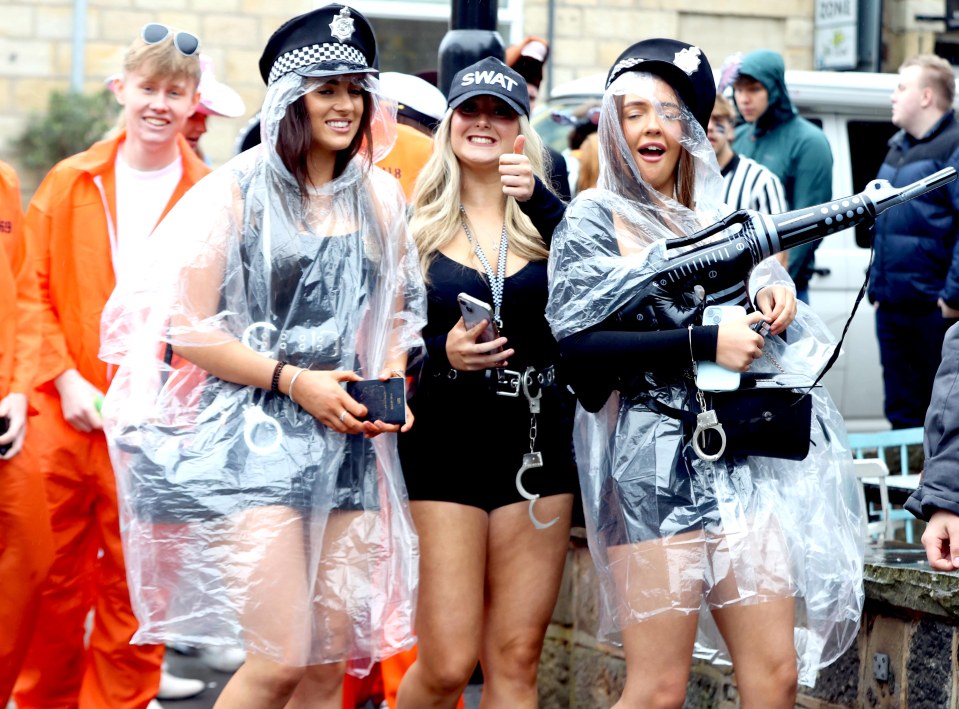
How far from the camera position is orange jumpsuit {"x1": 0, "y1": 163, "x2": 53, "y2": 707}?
3936mm

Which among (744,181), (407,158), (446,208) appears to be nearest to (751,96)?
(744,181)

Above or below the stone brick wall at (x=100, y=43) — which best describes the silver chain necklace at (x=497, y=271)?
below

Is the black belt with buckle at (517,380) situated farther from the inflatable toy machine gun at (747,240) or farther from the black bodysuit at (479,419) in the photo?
the inflatable toy machine gun at (747,240)

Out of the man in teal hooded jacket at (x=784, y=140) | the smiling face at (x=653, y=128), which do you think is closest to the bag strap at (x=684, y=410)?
the smiling face at (x=653, y=128)

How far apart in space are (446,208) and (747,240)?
837mm

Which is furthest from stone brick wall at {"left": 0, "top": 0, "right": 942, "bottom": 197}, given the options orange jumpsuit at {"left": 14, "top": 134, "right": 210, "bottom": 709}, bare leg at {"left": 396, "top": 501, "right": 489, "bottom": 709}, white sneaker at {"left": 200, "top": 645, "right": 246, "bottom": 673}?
bare leg at {"left": 396, "top": 501, "right": 489, "bottom": 709}

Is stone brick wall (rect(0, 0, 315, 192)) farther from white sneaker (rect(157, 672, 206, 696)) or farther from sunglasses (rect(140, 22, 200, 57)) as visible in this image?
sunglasses (rect(140, 22, 200, 57))

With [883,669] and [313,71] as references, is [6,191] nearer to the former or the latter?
[313,71]

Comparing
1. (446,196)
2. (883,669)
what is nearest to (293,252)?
(446,196)

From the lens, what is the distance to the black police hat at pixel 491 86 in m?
3.70

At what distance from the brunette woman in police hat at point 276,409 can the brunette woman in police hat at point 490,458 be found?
14 cm

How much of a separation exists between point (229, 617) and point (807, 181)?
13.8 feet

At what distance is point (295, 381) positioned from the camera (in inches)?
129

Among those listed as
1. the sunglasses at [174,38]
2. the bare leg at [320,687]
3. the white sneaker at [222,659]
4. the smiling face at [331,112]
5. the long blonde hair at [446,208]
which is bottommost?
the white sneaker at [222,659]
